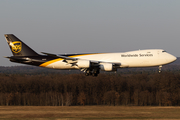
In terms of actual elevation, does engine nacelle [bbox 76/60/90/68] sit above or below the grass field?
above

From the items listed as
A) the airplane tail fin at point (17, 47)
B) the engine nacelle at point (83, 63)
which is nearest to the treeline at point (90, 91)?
the airplane tail fin at point (17, 47)

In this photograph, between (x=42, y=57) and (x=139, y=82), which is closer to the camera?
(x=42, y=57)

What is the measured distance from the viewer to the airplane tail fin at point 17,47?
191 feet

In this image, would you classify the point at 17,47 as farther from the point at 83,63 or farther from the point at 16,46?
the point at 83,63

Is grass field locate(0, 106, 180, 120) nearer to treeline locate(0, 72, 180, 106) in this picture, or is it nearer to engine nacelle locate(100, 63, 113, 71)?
engine nacelle locate(100, 63, 113, 71)

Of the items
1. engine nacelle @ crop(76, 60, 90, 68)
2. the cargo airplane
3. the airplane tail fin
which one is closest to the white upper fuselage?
the cargo airplane

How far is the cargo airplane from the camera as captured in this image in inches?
1988

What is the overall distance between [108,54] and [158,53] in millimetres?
9600

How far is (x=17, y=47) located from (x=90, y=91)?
70422 mm

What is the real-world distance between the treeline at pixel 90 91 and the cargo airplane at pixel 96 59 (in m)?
62.0

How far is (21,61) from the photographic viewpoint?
186 feet

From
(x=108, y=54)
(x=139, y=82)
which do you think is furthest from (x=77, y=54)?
(x=139, y=82)

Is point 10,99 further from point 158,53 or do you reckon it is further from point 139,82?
point 158,53

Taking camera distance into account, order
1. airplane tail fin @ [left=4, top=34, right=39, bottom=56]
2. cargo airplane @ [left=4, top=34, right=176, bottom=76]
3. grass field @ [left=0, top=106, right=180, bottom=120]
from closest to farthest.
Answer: cargo airplane @ [left=4, top=34, right=176, bottom=76] < airplane tail fin @ [left=4, top=34, right=39, bottom=56] < grass field @ [left=0, top=106, right=180, bottom=120]
